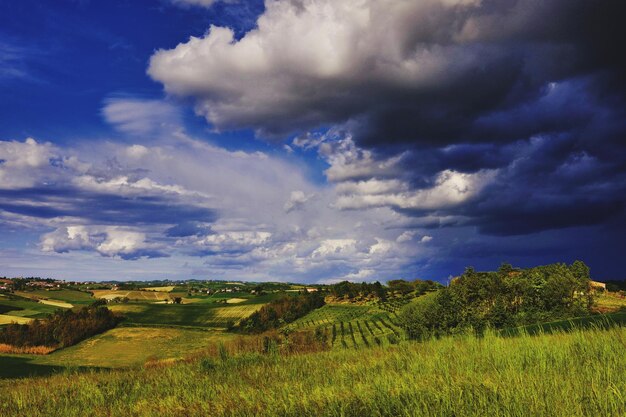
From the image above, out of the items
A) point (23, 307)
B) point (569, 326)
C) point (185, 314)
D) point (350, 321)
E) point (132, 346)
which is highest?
point (569, 326)

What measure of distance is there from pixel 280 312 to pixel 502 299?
88.6 metres

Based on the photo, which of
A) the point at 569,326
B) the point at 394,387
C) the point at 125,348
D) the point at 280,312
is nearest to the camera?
the point at 394,387

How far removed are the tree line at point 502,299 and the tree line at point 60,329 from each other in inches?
4234

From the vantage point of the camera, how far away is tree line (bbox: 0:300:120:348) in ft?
430

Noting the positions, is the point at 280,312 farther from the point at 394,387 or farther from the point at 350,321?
the point at 394,387

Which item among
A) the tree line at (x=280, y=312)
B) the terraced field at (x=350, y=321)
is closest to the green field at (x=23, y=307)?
the tree line at (x=280, y=312)

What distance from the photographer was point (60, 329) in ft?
445

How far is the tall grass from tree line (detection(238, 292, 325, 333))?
146931 mm

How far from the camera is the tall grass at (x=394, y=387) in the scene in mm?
4227

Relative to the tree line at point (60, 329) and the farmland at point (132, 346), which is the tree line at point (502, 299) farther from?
the tree line at point (60, 329)

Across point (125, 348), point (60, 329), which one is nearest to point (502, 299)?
point (125, 348)

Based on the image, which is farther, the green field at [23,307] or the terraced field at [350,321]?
the green field at [23,307]

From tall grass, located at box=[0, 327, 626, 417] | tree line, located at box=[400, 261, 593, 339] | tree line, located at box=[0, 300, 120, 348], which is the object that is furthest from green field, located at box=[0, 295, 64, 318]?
tall grass, located at box=[0, 327, 626, 417]

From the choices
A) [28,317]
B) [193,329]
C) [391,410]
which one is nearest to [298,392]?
[391,410]
